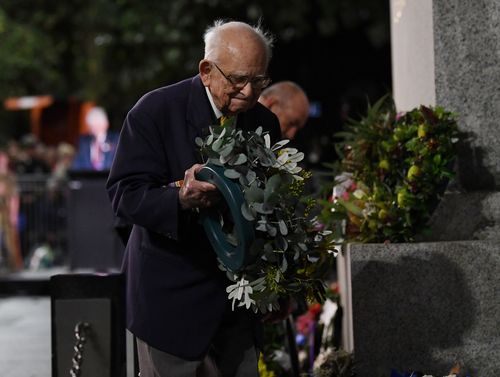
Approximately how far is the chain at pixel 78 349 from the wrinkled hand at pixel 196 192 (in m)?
0.77

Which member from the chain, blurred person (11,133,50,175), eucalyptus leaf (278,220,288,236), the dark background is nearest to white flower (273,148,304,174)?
eucalyptus leaf (278,220,288,236)

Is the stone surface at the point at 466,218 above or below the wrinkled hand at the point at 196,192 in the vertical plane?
below

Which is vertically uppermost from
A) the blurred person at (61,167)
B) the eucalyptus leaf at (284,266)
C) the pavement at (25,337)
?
the blurred person at (61,167)

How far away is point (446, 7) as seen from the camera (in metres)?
6.32

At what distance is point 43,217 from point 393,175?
12.7 meters

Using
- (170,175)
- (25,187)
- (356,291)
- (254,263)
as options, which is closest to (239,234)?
(254,263)

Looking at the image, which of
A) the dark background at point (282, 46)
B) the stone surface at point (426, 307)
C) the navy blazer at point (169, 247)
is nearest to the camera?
the navy blazer at point (169, 247)

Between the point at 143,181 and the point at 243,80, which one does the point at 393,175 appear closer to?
the point at 243,80

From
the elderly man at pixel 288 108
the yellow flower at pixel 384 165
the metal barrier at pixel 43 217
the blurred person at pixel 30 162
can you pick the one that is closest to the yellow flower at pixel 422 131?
the yellow flower at pixel 384 165

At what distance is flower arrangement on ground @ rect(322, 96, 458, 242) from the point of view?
606cm

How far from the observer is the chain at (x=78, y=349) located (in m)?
4.83

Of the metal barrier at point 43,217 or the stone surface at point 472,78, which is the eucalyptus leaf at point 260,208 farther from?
the metal barrier at point 43,217

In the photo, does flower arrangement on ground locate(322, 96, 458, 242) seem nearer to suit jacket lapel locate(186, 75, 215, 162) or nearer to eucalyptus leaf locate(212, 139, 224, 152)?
suit jacket lapel locate(186, 75, 215, 162)

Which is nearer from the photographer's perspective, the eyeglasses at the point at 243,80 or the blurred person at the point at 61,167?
the eyeglasses at the point at 243,80
